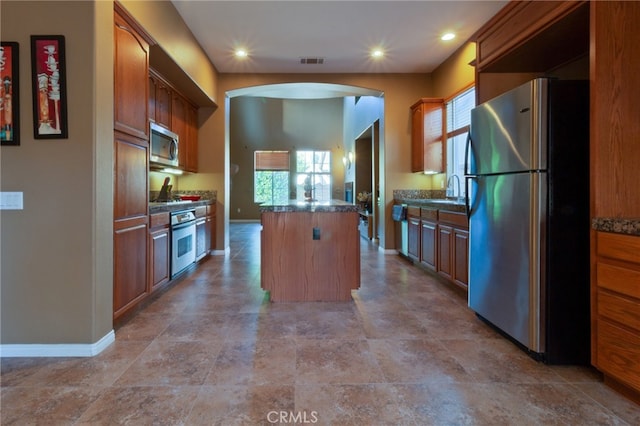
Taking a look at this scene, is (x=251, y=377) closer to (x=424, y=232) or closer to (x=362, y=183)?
(x=424, y=232)

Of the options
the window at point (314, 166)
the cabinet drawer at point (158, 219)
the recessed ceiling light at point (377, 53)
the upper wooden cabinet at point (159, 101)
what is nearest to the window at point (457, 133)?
the recessed ceiling light at point (377, 53)

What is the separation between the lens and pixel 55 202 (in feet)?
6.64

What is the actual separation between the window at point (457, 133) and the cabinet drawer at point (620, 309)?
2.79 metres

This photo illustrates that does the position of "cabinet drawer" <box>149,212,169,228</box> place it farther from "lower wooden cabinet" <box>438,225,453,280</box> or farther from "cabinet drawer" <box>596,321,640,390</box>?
"cabinet drawer" <box>596,321,640,390</box>

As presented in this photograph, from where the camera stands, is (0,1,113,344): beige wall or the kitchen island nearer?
(0,1,113,344): beige wall

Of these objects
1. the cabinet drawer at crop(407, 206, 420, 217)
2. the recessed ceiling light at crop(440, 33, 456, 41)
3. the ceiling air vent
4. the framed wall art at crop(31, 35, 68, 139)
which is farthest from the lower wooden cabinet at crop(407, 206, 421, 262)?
the framed wall art at crop(31, 35, 68, 139)

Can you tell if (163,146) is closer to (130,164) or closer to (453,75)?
(130,164)

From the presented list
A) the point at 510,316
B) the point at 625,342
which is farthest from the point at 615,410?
the point at 510,316

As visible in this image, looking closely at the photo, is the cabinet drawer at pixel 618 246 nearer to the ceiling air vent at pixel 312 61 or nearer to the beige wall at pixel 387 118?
the beige wall at pixel 387 118

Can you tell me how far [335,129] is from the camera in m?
12.3

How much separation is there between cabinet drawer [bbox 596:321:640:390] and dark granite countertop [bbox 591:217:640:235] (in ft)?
1.59

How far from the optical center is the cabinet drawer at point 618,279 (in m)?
1.53

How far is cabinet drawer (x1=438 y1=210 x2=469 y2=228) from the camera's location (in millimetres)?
3146

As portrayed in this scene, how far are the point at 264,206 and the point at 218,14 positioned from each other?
85.5 inches
